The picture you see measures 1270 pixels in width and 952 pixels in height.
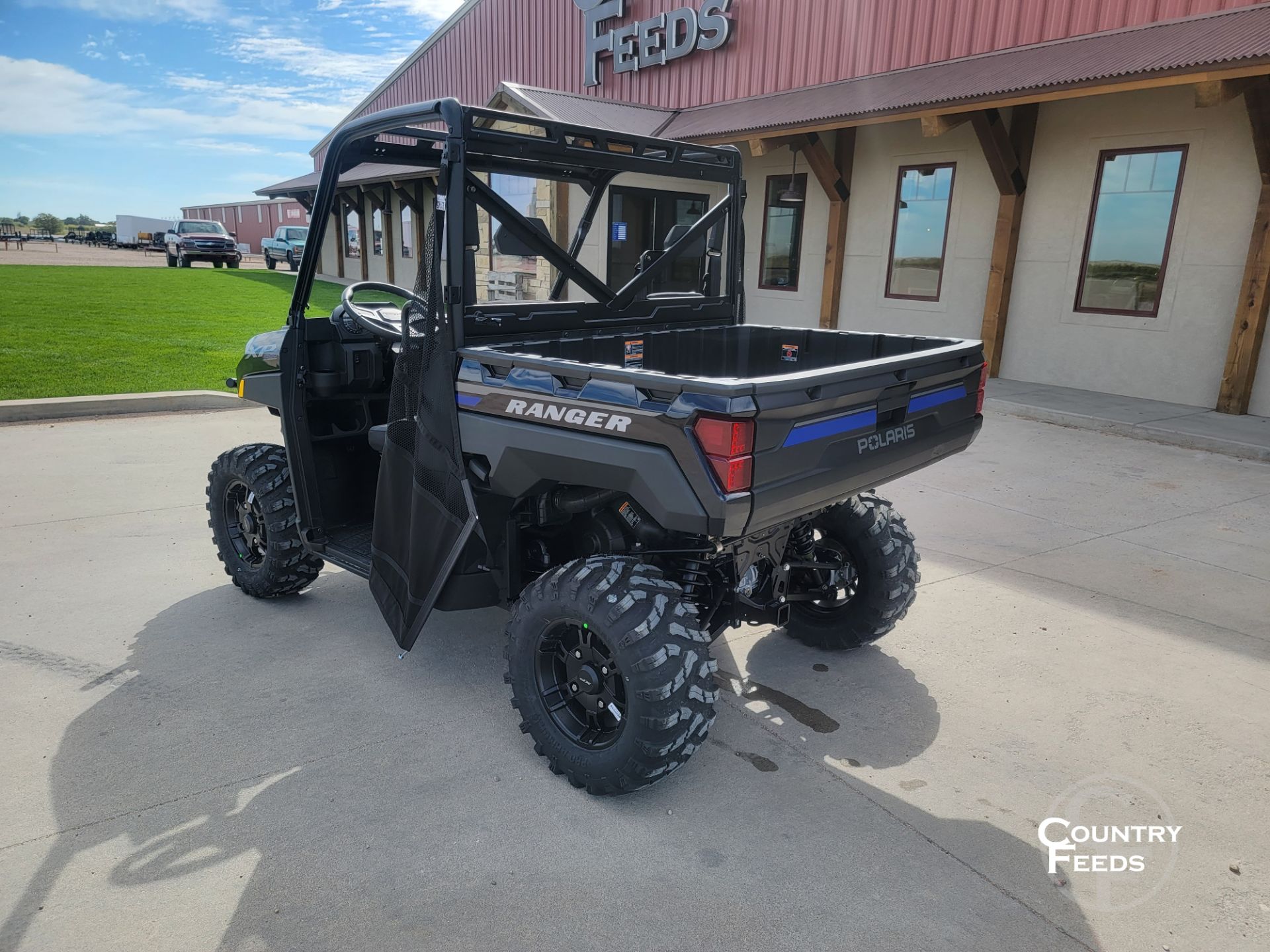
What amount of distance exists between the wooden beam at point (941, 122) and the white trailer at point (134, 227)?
205 ft

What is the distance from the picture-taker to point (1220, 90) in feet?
24.1

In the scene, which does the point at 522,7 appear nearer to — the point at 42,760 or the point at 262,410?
the point at 262,410

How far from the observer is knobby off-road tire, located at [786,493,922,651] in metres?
3.63

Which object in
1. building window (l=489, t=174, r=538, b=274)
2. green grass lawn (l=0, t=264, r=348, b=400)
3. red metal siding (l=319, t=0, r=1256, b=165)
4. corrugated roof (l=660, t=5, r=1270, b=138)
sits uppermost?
red metal siding (l=319, t=0, r=1256, b=165)

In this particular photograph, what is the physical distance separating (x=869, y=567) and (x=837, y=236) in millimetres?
9618

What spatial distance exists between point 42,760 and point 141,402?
6.40m

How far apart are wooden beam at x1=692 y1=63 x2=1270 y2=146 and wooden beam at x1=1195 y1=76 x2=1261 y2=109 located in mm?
129

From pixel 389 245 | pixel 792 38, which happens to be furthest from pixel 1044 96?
pixel 389 245

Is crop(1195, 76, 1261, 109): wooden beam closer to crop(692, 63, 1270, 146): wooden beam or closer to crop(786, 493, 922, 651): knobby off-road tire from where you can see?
crop(692, 63, 1270, 146): wooden beam

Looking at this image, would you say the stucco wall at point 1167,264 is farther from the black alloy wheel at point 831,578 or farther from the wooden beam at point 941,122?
the black alloy wheel at point 831,578

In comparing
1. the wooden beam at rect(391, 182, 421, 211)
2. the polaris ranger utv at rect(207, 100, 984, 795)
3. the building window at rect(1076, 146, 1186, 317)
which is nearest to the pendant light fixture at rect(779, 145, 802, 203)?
the building window at rect(1076, 146, 1186, 317)

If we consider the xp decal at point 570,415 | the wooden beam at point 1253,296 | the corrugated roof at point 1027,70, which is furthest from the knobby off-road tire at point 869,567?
the wooden beam at point 1253,296

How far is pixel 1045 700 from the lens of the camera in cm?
346

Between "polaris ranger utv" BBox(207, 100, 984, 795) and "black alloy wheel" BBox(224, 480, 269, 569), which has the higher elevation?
"polaris ranger utv" BBox(207, 100, 984, 795)
